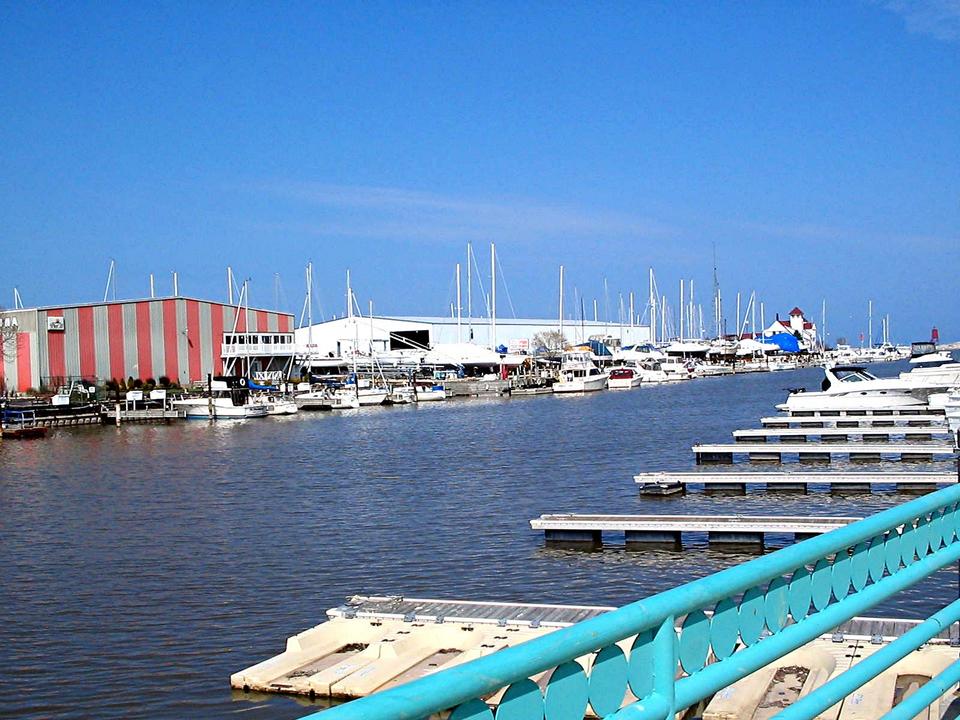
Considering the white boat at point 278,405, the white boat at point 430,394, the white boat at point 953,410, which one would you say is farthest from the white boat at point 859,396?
the white boat at point 430,394

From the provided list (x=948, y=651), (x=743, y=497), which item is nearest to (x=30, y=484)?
(x=743, y=497)

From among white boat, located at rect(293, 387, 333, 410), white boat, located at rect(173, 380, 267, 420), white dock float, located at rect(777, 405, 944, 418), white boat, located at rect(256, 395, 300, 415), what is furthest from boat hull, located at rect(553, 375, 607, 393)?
white dock float, located at rect(777, 405, 944, 418)

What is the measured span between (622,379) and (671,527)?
8296cm

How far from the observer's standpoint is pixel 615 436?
4656cm

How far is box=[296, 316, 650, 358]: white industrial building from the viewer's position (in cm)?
10925

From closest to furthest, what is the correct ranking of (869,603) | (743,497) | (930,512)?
(869,603) < (930,512) < (743,497)

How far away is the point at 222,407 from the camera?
6794cm

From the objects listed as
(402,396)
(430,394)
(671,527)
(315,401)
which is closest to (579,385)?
(430,394)

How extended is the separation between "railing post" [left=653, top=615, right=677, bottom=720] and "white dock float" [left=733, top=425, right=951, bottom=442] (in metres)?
34.1

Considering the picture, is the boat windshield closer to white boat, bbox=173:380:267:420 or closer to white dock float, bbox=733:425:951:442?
white dock float, bbox=733:425:951:442

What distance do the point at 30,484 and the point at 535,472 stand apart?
1608 centimetres

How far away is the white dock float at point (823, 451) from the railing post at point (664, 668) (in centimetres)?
2892

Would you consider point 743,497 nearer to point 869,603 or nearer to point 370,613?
point 370,613

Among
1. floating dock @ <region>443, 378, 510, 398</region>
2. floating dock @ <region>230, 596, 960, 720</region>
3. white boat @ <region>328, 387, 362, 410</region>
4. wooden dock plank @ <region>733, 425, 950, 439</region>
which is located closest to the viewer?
floating dock @ <region>230, 596, 960, 720</region>
